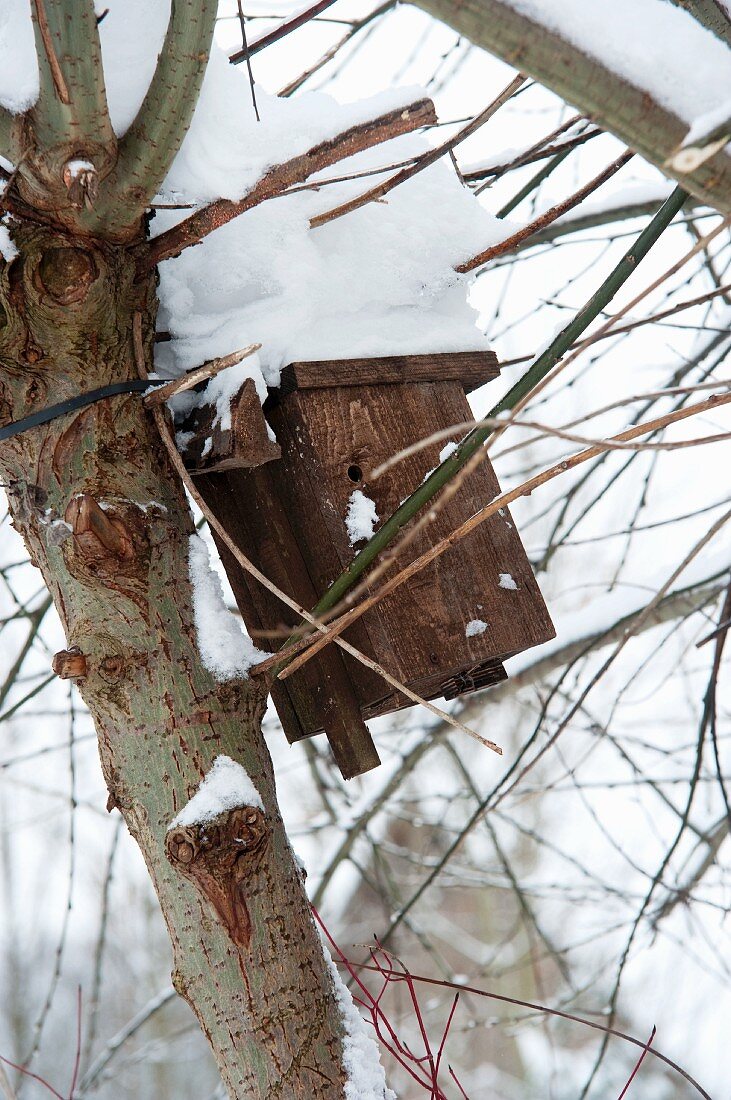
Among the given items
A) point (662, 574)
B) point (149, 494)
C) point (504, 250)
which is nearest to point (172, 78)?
point (149, 494)

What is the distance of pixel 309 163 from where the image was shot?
1003mm

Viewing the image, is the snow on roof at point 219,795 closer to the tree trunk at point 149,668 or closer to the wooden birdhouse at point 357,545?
the tree trunk at point 149,668

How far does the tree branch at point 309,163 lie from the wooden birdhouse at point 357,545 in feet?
0.76

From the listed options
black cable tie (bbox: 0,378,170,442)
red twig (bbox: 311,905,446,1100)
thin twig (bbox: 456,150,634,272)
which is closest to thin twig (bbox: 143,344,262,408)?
black cable tie (bbox: 0,378,170,442)

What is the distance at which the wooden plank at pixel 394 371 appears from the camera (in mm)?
1261

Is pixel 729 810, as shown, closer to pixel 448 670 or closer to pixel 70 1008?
pixel 448 670

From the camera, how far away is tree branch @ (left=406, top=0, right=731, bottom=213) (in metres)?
0.63

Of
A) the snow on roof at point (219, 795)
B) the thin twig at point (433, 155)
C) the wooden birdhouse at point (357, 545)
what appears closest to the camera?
the thin twig at point (433, 155)

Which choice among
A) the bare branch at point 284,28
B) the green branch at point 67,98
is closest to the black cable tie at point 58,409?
the green branch at point 67,98

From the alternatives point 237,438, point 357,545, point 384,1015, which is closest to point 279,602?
point 357,545

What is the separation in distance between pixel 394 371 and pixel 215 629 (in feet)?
1.60

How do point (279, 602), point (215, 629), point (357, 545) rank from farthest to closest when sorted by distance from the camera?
point (279, 602) < point (357, 545) < point (215, 629)

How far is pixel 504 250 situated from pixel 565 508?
818mm

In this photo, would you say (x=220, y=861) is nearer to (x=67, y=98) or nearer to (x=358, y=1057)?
(x=358, y=1057)
